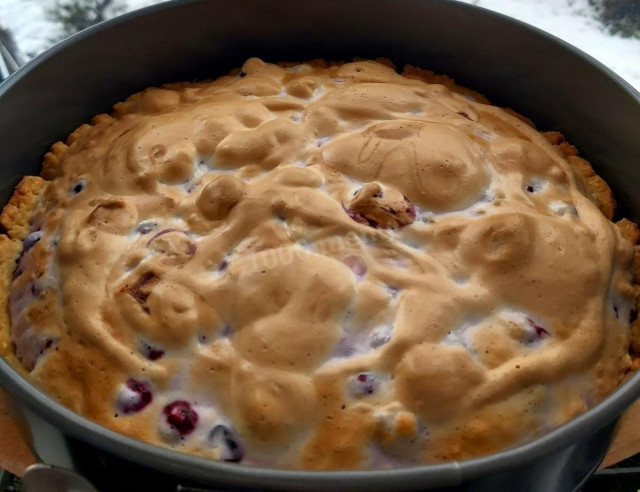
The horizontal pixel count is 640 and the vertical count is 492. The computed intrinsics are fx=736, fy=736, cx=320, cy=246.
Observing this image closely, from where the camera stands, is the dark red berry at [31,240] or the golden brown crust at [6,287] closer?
the golden brown crust at [6,287]

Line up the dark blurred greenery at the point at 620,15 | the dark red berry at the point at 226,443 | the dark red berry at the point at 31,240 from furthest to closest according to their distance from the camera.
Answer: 1. the dark blurred greenery at the point at 620,15
2. the dark red berry at the point at 31,240
3. the dark red berry at the point at 226,443

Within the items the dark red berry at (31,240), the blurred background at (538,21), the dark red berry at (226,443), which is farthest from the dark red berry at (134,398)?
the blurred background at (538,21)

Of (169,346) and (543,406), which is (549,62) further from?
(169,346)

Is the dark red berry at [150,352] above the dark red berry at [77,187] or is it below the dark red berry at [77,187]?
below

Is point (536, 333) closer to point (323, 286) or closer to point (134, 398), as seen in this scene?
point (323, 286)

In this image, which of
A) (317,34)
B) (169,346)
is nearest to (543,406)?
(169,346)

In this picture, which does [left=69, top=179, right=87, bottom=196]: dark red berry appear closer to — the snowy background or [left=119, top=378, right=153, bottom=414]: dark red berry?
[left=119, top=378, right=153, bottom=414]: dark red berry

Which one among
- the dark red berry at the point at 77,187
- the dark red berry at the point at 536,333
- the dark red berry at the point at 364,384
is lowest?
the dark red berry at the point at 77,187

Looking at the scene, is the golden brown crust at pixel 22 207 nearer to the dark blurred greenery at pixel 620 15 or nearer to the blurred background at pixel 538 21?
the blurred background at pixel 538 21
